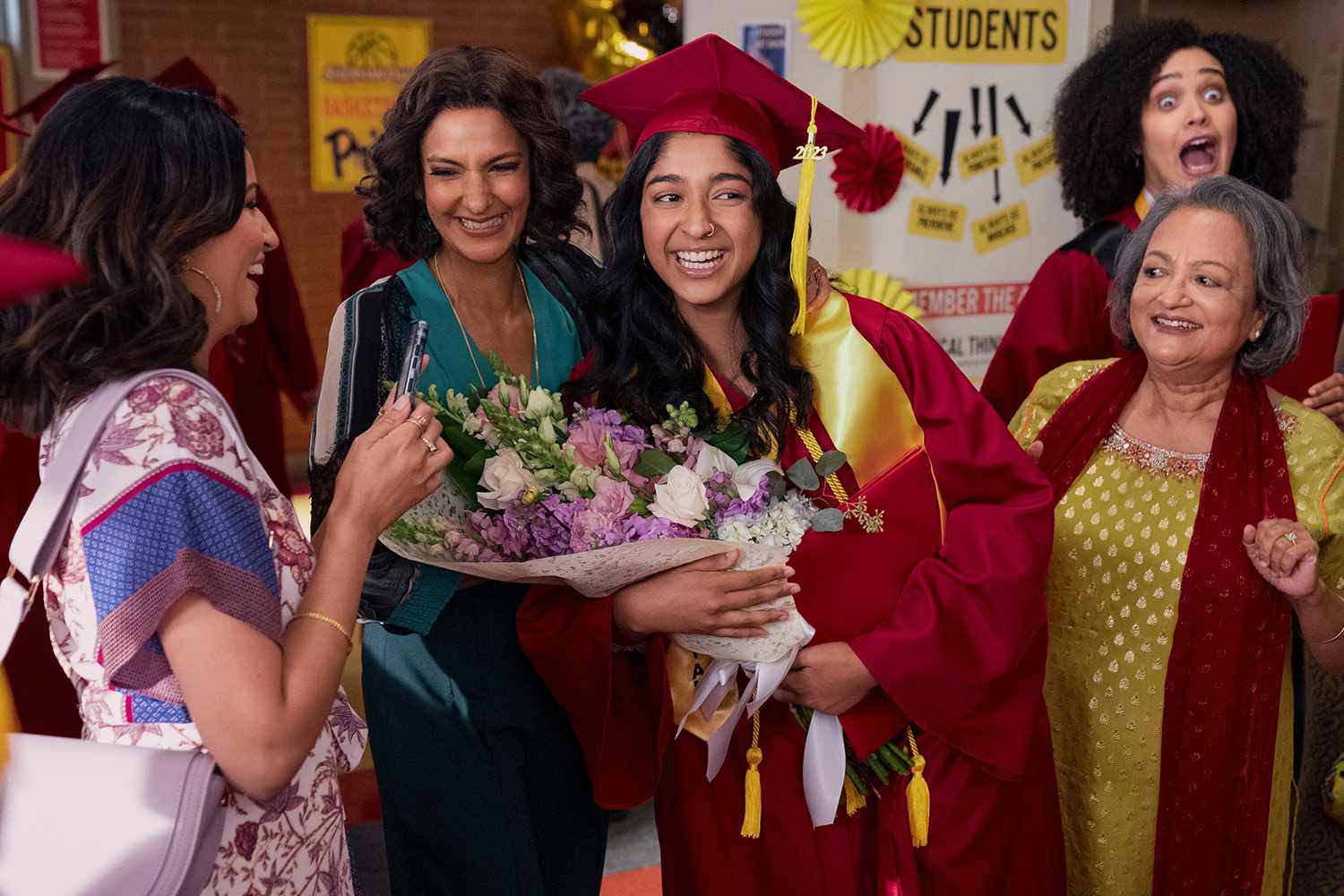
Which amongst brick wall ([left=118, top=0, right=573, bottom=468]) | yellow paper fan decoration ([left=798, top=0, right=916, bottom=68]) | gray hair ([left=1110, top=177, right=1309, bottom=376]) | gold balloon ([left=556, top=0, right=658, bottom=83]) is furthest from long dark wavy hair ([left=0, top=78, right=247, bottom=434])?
gold balloon ([left=556, top=0, right=658, bottom=83])

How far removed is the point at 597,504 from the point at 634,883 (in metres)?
1.67

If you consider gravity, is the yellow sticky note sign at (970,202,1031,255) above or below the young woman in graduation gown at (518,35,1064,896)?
above

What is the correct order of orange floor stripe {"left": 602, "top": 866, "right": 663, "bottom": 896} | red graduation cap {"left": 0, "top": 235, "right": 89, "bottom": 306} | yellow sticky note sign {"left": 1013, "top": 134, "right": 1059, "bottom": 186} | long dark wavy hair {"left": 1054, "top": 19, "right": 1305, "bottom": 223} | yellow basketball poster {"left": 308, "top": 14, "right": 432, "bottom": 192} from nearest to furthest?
1. red graduation cap {"left": 0, "top": 235, "right": 89, "bottom": 306}
2. long dark wavy hair {"left": 1054, "top": 19, "right": 1305, "bottom": 223}
3. orange floor stripe {"left": 602, "top": 866, "right": 663, "bottom": 896}
4. yellow sticky note sign {"left": 1013, "top": 134, "right": 1059, "bottom": 186}
5. yellow basketball poster {"left": 308, "top": 14, "right": 432, "bottom": 192}

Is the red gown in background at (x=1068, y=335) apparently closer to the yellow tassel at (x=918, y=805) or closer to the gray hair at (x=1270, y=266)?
the gray hair at (x=1270, y=266)

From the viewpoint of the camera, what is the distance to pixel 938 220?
11.3ft

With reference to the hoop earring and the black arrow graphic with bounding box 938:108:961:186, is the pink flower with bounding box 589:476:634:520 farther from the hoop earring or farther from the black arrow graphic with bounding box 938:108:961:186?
the black arrow graphic with bounding box 938:108:961:186

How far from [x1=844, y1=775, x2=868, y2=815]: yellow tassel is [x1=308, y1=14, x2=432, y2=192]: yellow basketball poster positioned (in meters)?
6.37

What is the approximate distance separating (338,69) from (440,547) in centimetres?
639

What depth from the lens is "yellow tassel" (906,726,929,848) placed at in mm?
1955

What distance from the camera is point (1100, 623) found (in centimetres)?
221

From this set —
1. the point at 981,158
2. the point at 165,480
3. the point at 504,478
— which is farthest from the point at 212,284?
the point at 981,158

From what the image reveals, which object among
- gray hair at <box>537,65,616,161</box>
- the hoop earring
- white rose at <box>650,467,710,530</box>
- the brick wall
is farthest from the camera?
the brick wall


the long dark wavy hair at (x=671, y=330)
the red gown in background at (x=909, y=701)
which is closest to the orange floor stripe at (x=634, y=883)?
the red gown in background at (x=909, y=701)

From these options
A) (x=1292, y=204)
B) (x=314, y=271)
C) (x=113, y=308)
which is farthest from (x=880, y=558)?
(x=314, y=271)
